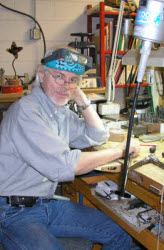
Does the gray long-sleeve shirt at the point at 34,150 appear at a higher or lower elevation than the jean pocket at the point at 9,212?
higher

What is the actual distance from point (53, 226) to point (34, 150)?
436 mm

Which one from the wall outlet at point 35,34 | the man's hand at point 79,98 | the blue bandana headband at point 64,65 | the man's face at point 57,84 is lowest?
the man's hand at point 79,98

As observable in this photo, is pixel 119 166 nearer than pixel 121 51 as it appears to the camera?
Yes

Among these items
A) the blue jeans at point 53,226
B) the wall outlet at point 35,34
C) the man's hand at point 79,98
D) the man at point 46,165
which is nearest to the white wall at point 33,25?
the wall outlet at point 35,34

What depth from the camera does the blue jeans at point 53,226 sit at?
113 centimetres

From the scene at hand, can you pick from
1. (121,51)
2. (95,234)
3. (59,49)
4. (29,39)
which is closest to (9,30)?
(29,39)

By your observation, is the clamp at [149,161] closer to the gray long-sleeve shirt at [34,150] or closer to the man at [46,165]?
the man at [46,165]

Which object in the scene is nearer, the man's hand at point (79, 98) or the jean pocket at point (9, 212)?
the jean pocket at point (9, 212)

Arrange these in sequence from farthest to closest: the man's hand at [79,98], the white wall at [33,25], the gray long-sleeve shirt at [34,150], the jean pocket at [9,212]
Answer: the white wall at [33,25] → the man's hand at [79,98] → the jean pocket at [9,212] → the gray long-sleeve shirt at [34,150]

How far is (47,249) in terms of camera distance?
1096 millimetres

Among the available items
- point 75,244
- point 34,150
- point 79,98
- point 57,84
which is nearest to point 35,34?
point 79,98

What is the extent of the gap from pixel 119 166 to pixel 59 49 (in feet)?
1.99

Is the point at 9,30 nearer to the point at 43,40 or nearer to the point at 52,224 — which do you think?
the point at 43,40

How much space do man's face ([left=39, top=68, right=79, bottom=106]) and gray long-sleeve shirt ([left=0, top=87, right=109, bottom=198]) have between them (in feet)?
0.12
